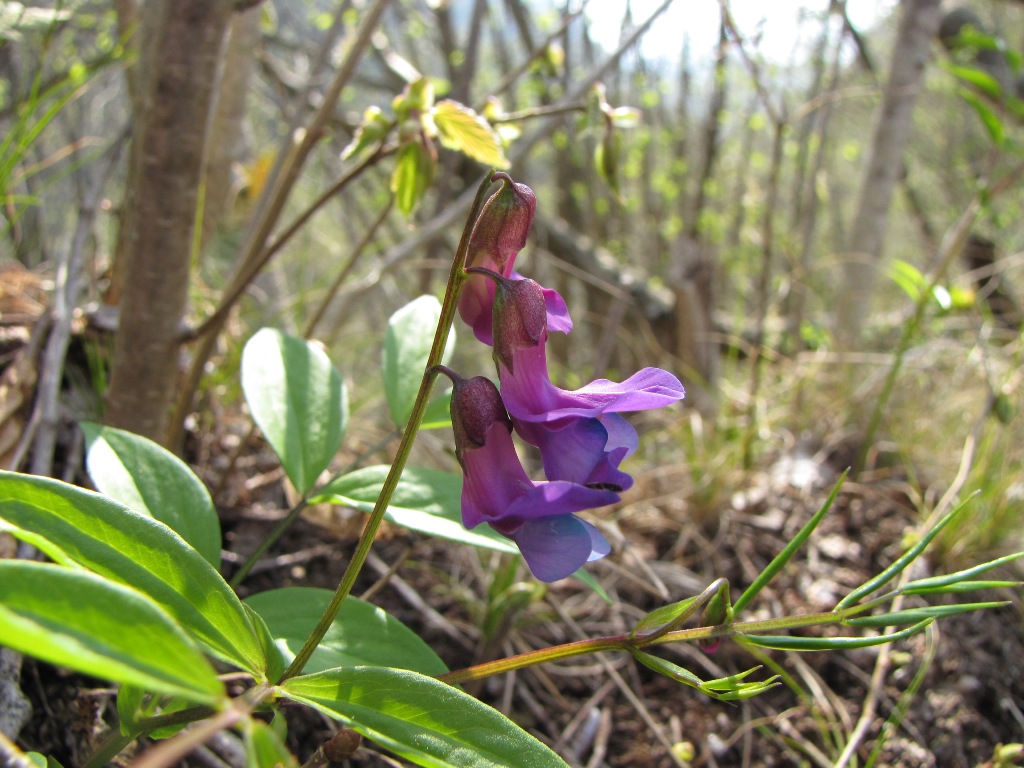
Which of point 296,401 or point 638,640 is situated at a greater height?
point 296,401

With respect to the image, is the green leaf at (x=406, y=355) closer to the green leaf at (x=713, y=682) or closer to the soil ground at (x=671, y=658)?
the soil ground at (x=671, y=658)

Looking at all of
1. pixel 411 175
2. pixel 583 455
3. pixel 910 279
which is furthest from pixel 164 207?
pixel 910 279

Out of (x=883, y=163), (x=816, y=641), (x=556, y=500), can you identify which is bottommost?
(x=816, y=641)

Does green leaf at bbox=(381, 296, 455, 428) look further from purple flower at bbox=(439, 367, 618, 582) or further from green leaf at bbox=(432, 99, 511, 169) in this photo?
purple flower at bbox=(439, 367, 618, 582)

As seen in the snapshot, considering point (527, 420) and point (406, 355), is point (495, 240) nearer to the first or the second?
point (527, 420)

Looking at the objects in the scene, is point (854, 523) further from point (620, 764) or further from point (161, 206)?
point (161, 206)

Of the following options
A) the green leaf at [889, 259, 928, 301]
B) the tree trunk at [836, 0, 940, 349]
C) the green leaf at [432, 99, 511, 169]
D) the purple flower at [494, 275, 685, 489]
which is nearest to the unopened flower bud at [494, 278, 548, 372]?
the purple flower at [494, 275, 685, 489]
